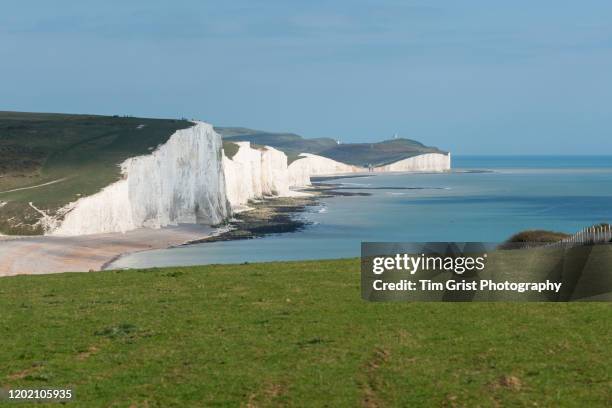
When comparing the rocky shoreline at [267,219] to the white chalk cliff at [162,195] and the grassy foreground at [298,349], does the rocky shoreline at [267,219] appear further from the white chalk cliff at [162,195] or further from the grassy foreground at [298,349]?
the grassy foreground at [298,349]

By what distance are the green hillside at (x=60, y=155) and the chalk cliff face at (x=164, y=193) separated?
1.50m

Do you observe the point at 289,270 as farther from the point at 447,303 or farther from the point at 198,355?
the point at 198,355

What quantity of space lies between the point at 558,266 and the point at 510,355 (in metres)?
11.5

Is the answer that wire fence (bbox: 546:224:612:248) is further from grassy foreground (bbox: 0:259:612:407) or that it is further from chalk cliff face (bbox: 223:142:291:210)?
chalk cliff face (bbox: 223:142:291:210)

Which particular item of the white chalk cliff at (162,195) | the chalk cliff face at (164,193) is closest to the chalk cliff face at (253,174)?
the white chalk cliff at (162,195)

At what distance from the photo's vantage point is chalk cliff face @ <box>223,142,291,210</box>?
135 m

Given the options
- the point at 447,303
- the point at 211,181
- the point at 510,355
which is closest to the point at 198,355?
the point at 510,355

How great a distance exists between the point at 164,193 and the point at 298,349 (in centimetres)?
8023

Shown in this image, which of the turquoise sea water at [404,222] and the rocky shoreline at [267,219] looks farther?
the rocky shoreline at [267,219]

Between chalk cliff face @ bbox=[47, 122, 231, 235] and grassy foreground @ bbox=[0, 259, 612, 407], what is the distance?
58.3 metres

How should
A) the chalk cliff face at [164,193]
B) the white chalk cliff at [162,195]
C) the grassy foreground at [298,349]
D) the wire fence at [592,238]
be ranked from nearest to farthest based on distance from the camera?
1. the grassy foreground at [298,349]
2. the wire fence at [592,238]
3. the white chalk cliff at [162,195]
4. the chalk cliff face at [164,193]

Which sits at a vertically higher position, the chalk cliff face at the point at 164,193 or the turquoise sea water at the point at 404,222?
the chalk cliff face at the point at 164,193

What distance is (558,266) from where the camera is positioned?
25.8m

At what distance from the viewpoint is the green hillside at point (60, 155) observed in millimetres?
78625
